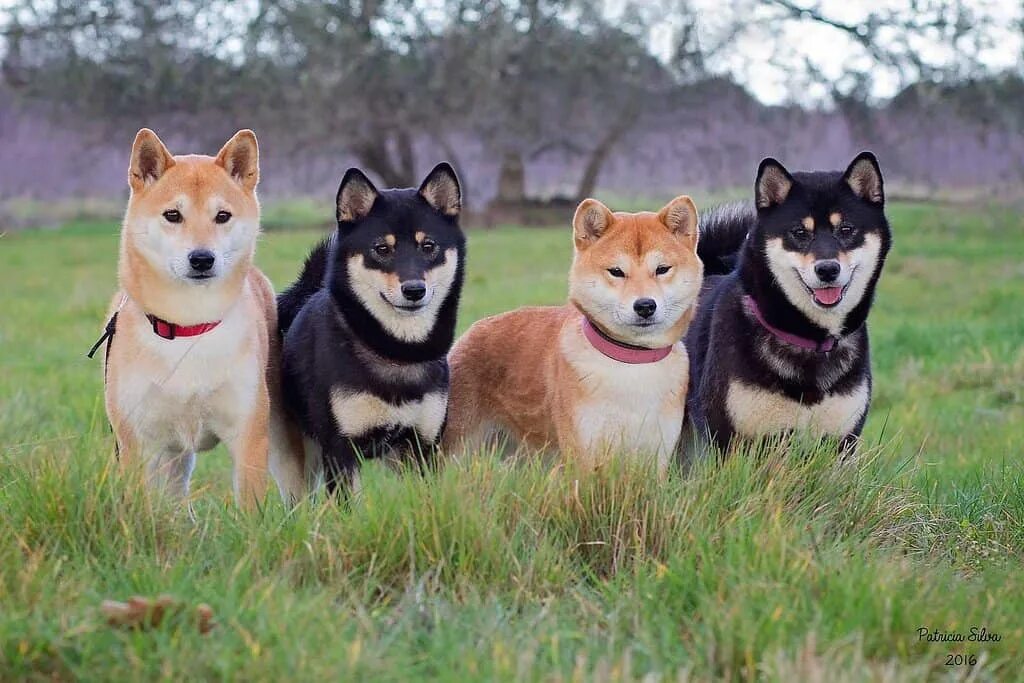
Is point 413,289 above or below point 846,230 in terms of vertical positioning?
below

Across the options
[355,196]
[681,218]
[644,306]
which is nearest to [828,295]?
[681,218]

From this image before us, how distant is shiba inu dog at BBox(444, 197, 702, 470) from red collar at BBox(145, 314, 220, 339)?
4.22ft

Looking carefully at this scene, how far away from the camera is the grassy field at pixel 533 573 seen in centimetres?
252

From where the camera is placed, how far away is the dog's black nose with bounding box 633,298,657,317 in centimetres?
397

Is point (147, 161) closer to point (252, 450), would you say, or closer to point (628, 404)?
point (252, 450)

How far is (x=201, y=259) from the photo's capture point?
3.74 meters

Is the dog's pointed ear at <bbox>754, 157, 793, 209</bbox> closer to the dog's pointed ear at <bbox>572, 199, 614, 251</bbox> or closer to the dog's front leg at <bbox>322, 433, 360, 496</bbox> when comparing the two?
the dog's pointed ear at <bbox>572, 199, 614, 251</bbox>

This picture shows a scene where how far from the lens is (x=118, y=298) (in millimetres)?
4375

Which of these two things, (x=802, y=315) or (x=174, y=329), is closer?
(x=174, y=329)

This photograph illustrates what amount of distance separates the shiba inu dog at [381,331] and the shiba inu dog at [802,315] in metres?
1.06

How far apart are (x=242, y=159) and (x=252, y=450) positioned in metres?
1.04

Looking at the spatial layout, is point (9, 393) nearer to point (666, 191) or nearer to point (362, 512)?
point (362, 512)

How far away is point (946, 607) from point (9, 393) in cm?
571

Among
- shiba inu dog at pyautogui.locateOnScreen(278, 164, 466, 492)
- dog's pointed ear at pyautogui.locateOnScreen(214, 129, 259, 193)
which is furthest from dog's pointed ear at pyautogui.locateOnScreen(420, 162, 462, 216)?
dog's pointed ear at pyautogui.locateOnScreen(214, 129, 259, 193)
